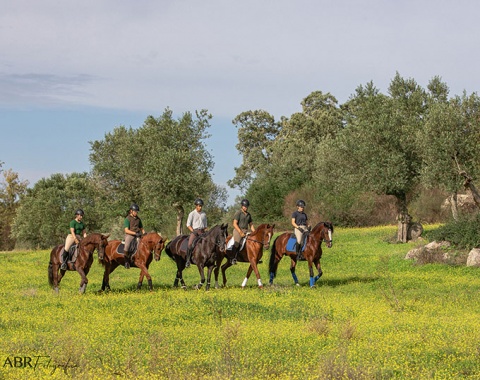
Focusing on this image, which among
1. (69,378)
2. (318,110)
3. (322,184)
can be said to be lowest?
(69,378)

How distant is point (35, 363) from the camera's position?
12445mm

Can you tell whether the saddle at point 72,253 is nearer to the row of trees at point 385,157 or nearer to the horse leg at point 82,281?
the horse leg at point 82,281

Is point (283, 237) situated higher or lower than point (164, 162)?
lower

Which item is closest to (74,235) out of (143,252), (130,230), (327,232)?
(130,230)

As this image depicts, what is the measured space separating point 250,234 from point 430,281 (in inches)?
328

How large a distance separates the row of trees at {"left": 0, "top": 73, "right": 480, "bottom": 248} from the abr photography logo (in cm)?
2887

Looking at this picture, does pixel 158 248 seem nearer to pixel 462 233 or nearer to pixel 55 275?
pixel 55 275

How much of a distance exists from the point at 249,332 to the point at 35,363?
4917mm

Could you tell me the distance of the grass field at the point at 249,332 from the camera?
1188cm

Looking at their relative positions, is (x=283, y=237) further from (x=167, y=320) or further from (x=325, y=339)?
(x=325, y=339)

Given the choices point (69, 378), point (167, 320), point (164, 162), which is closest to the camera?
point (69, 378)

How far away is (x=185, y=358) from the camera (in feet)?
41.6

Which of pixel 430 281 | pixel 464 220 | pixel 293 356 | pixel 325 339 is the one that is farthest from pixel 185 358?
pixel 464 220

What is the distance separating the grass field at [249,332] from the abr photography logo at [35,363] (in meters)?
0.03
